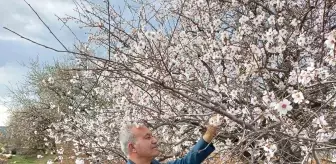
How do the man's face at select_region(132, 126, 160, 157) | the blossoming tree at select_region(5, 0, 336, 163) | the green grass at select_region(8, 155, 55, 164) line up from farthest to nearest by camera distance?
the green grass at select_region(8, 155, 55, 164) → the blossoming tree at select_region(5, 0, 336, 163) → the man's face at select_region(132, 126, 160, 157)

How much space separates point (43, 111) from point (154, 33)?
17227 mm

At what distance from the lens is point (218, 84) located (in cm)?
543

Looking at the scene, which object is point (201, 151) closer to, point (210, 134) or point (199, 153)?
point (199, 153)

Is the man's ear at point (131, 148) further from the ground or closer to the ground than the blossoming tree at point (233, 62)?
closer to the ground

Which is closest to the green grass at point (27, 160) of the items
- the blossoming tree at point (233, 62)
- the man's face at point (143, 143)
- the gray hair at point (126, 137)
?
the blossoming tree at point (233, 62)

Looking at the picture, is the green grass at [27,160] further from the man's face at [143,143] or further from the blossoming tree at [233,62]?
Answer: the man's face at [143,143]

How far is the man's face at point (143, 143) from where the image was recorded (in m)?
3.00

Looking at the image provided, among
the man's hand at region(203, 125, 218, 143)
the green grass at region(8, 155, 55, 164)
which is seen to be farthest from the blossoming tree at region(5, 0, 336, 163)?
the green grass at region(8, 155, 55, 164)

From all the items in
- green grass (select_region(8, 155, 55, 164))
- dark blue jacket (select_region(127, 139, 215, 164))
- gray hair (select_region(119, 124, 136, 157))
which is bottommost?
dark blue jacket (select_region(127, 139, 215, 164))

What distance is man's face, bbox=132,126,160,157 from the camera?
3.00 metres

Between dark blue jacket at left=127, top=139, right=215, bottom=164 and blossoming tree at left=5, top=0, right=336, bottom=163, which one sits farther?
blossoming tree at left=5, top=0, right=336, bottom=163

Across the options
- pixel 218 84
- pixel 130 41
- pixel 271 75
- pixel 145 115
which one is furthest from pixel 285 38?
pixel 130 41

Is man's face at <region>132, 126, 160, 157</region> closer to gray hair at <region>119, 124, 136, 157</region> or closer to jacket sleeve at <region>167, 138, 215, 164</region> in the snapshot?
gray hair at <region>119, 124, 136, 157</region>

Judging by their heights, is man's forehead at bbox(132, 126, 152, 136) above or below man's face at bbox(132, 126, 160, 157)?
above
